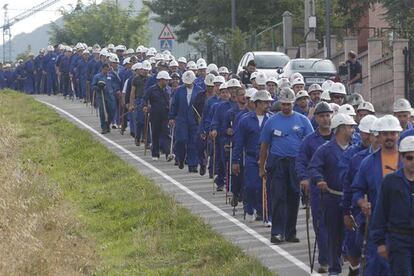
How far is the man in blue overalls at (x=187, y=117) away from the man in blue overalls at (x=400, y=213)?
14862 millimetres

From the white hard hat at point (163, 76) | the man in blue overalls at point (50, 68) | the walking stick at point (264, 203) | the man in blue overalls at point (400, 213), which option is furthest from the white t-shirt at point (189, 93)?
the man in blue overalls at point (50, 68)

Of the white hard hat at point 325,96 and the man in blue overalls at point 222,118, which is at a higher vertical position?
the white hard hat at point 325,96

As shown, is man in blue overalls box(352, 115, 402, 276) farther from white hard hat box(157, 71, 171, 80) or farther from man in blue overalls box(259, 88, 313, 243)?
white hard hat box(157, 71, 171, 80)

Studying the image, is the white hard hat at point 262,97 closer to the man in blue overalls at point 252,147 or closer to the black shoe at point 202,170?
the man in blue overalls at point 252,147

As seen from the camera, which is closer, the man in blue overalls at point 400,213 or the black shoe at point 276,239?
the man in blue overalls at point 400,213

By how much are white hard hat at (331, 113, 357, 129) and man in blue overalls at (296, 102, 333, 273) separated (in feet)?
2.12

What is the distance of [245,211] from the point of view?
62.5ft

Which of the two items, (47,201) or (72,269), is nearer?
(72,269)

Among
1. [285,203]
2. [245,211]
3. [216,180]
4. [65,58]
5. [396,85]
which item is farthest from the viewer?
[65,58]

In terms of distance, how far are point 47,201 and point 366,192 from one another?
32.3 ft

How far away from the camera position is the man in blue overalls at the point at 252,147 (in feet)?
61.2

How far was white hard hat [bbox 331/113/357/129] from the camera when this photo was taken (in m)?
14.1

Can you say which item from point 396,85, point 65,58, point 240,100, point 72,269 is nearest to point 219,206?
point 240,100

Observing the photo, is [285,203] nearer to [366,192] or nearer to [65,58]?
[366,192]
